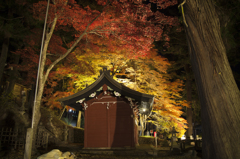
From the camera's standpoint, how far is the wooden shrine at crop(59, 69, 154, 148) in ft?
37.6

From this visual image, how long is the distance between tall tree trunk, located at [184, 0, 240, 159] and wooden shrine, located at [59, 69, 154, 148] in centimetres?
605

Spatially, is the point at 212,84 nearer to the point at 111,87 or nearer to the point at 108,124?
the point at 111,87

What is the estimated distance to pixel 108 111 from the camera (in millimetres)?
11906

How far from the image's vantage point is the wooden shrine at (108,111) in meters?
11.5

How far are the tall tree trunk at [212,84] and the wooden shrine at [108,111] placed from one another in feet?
19.8

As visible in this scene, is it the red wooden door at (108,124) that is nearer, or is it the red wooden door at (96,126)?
the red wooden door at (108,124)

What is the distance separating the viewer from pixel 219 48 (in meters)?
5.32

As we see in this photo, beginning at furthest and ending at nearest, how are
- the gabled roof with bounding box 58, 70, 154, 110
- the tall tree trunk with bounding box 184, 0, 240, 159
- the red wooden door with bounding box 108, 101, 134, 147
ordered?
Result: the red wooden door with bounding box 108, 101, 134, 147 → the gabled roof with bounding box 58, 70, 154, 110 → the tall tree trunk with bounding box 184, 0, 240, 159

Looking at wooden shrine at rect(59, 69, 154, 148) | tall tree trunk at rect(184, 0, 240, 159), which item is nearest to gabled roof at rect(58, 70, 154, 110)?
wooden shrine at rect(59, 69, 154, 148)

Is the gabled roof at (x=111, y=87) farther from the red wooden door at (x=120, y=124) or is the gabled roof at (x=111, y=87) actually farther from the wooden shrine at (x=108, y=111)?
the red wooden door at (x=120, y=124)

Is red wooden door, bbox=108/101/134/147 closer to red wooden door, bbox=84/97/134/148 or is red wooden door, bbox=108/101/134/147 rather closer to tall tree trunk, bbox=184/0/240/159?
red wooden door, bbox=84/97/134/148

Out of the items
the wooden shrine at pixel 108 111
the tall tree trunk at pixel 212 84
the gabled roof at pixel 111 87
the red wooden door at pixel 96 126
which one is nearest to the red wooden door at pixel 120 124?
the wooden shrine at pixel 108 111

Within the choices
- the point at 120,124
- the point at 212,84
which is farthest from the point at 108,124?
the point at 212,84

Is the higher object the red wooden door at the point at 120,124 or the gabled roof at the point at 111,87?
the gabled roof at the point at 111,87
